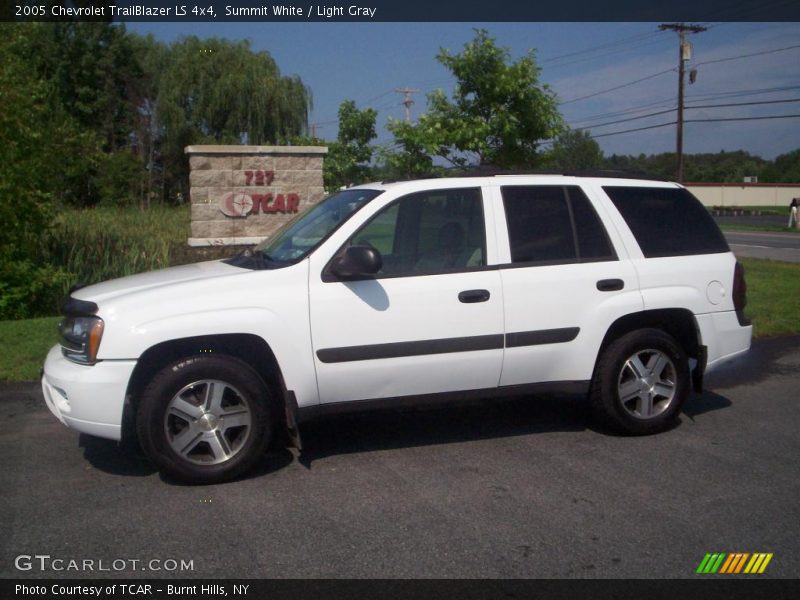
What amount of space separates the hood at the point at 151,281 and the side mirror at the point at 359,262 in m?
0.71

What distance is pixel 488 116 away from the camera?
13438mm

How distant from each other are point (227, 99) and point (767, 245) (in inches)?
815

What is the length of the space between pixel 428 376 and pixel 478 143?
8028mm

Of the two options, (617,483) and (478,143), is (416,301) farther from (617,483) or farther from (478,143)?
(478,143)

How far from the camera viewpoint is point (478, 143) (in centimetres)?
1299

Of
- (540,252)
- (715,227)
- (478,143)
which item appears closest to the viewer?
(540,252)

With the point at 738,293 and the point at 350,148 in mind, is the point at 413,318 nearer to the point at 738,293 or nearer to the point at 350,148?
the point at 738,293

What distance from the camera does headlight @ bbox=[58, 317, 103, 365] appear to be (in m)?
5.03

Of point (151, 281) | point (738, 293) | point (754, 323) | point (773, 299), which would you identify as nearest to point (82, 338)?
point (151, 281)

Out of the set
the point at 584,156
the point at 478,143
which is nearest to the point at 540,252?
the point at 478,143

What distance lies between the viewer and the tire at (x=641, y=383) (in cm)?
609

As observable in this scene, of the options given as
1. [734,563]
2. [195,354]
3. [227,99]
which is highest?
[227,99]

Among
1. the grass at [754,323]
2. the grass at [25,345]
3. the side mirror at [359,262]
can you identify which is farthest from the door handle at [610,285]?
the grass at [25,345]

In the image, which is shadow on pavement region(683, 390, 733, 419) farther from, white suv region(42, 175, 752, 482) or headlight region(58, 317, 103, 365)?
headlight region(58, 317, 103, 365)
